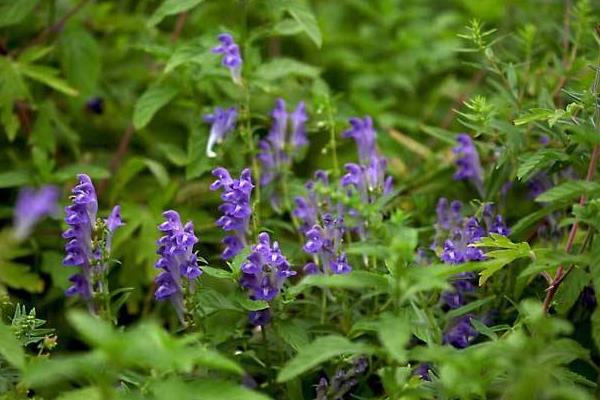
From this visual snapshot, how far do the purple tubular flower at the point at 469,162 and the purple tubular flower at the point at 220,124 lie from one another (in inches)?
28.7

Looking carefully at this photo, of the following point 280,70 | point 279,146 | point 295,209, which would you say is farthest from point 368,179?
point 280,70

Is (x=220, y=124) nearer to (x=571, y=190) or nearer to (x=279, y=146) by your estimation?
(x=279, y=146)

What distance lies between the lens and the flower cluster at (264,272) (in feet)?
6.81

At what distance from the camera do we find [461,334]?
89.4 inches

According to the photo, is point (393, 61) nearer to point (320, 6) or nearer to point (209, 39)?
point (320, 6)

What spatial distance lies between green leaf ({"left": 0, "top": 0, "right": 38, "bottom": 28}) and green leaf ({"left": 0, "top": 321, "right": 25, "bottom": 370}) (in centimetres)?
141

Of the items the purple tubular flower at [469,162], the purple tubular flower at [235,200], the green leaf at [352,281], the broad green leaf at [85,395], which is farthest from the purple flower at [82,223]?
the purple tubular flower at [469,162]

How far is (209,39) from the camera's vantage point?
2854 millimetres

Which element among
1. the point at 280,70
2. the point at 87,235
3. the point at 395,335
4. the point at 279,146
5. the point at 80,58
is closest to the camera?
the point at 395,335

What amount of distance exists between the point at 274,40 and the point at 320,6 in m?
0.66

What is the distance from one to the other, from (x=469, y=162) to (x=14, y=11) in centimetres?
163

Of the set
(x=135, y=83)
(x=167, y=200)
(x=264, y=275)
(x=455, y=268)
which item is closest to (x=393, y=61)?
(x=135, y=83)

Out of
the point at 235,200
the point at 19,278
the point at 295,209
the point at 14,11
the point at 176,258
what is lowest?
the point at 19,278

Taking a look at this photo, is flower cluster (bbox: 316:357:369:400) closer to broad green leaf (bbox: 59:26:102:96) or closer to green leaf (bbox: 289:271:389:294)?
green leaf (bbox: 289:271:389:294)
